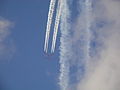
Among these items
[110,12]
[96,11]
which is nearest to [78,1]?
[96,11]

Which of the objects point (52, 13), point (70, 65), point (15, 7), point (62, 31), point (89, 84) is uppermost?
point (15, 7)

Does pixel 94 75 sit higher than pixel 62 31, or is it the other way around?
pixel 62 31

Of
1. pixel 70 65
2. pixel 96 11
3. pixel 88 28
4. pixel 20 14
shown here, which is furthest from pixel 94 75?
pixel 20 14

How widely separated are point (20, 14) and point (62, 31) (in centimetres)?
100

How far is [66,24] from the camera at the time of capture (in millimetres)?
4750

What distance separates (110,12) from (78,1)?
2.81ft

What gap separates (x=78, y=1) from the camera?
15.5 ft

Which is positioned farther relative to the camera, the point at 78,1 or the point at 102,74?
the point at 102,74

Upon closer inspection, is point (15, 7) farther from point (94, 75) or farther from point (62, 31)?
point (94, 75)

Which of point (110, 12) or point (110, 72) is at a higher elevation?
point (110, 12)

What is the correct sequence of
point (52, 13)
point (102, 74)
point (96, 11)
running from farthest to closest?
point (102, 74), point (96, 11), point (52, 13)

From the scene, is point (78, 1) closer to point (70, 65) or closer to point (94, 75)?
point (70, 65)

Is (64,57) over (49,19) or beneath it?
beneath

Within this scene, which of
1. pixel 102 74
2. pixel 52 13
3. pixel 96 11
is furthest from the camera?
pixel 102 74
